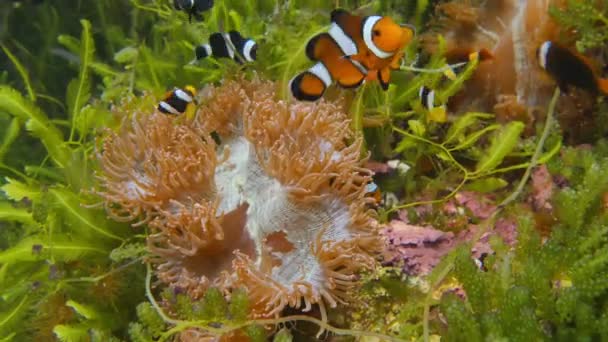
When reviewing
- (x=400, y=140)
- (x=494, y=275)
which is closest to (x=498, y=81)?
(x=400, y=140)

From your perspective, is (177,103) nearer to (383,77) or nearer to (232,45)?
(232,45)

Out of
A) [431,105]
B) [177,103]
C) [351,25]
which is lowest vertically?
[431,105]

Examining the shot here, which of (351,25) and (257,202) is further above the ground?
(351,25)

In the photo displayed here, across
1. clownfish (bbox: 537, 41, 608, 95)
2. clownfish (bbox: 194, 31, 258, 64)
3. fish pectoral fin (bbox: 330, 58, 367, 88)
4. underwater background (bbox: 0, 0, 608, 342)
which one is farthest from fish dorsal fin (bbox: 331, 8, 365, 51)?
clownfish (bbox: 537, 41, 608, 95)

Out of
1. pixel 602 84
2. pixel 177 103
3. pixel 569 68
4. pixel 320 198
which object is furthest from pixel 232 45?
pixel 602 84

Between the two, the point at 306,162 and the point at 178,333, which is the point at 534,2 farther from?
the point at 178,333

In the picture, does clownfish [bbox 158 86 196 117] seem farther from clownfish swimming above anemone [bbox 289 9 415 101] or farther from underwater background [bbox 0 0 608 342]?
clownfish swimming above anemone [bbox 289 9 415 101]

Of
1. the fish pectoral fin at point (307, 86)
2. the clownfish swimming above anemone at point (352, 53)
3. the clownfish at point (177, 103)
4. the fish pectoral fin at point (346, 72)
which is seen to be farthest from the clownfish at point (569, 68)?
the clownfish at point (177, 103)
